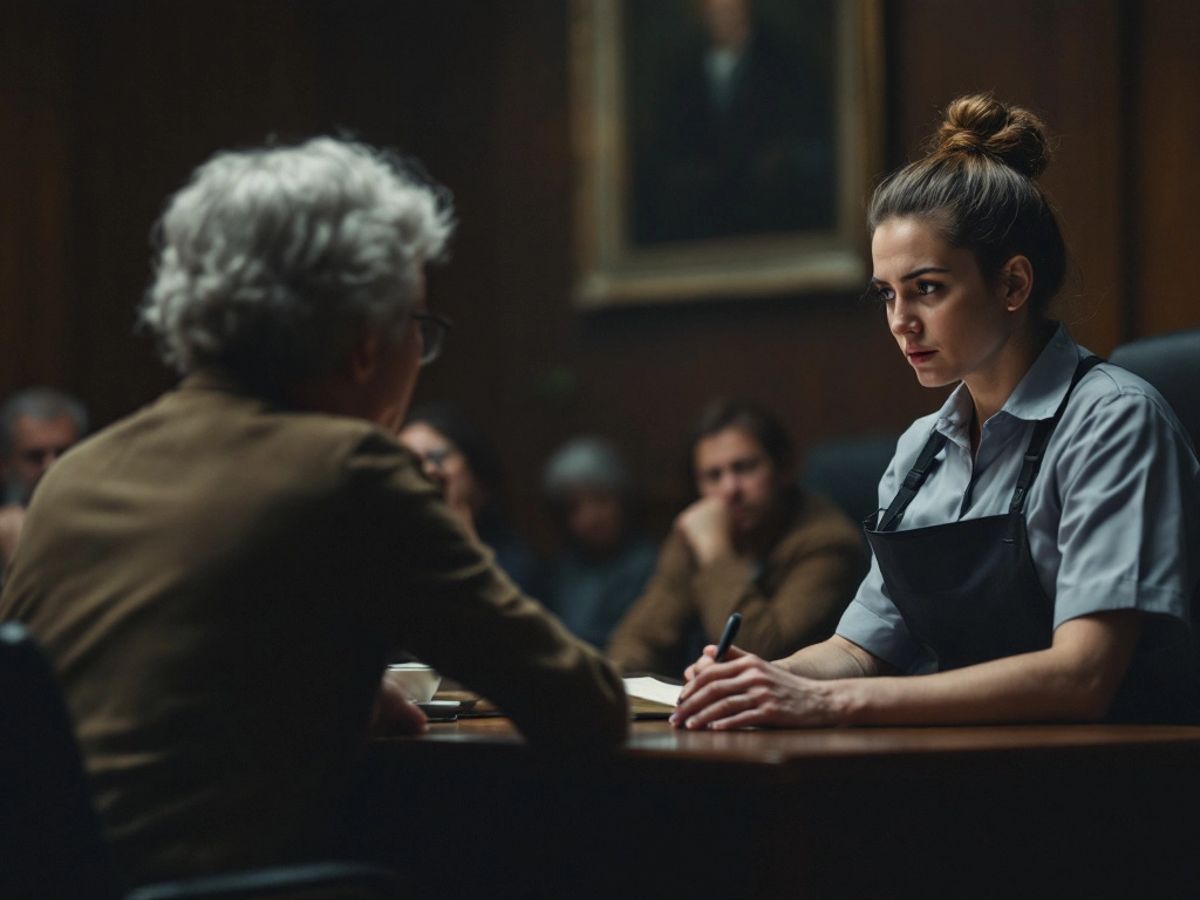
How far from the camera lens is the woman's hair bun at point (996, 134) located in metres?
2.34

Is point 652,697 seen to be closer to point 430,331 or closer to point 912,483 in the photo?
point 912,483

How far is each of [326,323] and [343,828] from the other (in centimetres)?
66

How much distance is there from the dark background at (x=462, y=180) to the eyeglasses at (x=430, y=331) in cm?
412

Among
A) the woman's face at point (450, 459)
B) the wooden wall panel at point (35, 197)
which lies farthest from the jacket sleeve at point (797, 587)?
the wooden wall panel at point (35, 197)

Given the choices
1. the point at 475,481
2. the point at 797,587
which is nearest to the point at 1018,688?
the point at 797,587

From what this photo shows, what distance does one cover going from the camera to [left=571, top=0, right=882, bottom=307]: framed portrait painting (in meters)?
6.12

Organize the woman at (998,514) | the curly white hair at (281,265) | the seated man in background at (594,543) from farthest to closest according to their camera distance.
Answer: the seated man in background at (594,543) < the woman at (998,514) < the curly white hair at (281,265)

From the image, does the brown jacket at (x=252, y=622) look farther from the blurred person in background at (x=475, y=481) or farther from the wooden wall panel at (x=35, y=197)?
the wooden wall panel at (x=35, y=197)

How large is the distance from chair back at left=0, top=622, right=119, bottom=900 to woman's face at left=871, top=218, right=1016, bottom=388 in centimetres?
129

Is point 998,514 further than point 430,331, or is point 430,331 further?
point 998,514

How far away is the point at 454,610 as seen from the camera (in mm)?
1598

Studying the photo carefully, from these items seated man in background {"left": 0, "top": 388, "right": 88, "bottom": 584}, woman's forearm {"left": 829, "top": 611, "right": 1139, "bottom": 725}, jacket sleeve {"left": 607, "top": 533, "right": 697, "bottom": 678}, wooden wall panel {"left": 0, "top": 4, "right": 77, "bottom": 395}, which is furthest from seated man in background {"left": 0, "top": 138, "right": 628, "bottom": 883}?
wooden wall panel {"left": 0, "top": 4, "right": 77, "bottom": 395}

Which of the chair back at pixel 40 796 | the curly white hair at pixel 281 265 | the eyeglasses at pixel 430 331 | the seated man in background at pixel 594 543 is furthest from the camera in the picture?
the seated man in background at pixel 594 543

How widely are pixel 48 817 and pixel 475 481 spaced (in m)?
3.78
